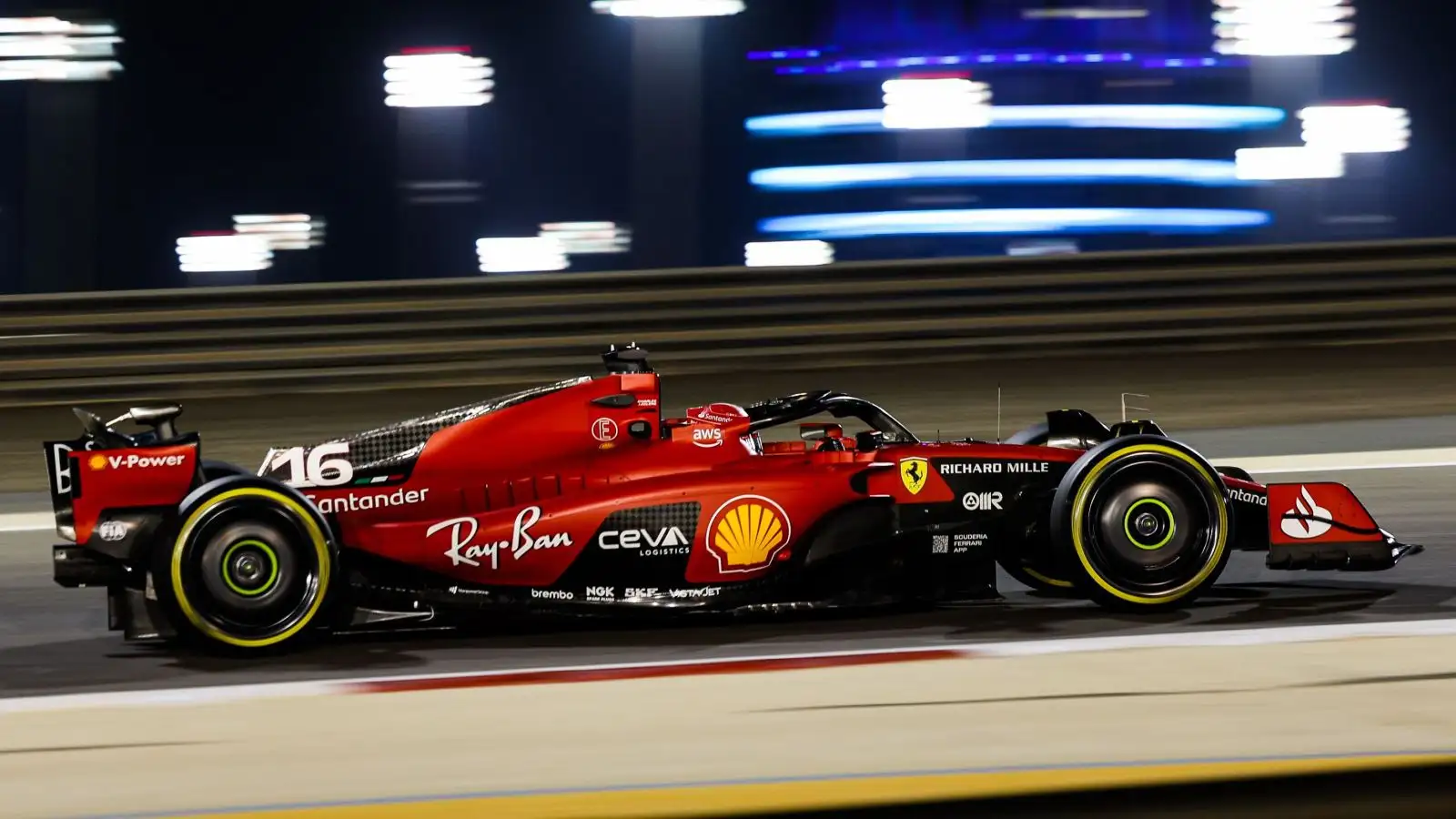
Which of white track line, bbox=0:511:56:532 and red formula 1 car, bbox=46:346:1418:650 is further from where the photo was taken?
white track line, bbox=0:511:56:532

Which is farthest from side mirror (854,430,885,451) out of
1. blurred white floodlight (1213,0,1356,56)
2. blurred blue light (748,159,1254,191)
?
blurred blue light (748,159,1254,191)

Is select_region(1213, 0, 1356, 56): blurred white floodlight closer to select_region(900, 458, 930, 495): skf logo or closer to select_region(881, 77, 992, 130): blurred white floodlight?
select_region(881, 77, 992, 130): blurred white floodlight

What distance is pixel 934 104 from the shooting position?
44719 millimetres

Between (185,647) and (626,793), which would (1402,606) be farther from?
(185,647)

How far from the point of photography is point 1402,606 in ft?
22.1

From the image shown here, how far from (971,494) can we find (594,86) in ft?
294

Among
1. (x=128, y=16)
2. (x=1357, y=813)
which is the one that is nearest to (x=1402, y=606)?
(x=1357, y=813)

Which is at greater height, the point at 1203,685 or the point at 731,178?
the point at 731,178

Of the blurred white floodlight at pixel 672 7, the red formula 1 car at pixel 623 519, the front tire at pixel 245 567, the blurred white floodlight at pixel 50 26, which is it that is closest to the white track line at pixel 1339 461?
the red formula 1 car at pixel 623 519

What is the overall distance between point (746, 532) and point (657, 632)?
0.53 metres

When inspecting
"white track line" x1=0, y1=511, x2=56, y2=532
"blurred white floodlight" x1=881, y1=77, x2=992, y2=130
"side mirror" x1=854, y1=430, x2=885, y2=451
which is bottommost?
"white track line" x1=0, y1=511, x2=56, y2=532

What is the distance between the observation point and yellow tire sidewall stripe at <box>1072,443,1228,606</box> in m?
6.51

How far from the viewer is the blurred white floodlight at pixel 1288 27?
28984 mm

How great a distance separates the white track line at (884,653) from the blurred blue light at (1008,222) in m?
48.7
